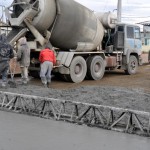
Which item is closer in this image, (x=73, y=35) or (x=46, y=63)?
(x=46, y=63)

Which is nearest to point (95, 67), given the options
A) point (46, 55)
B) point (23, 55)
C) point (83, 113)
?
point (46, 55)

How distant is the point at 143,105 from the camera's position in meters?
8.84

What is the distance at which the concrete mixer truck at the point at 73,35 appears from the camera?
1424 cm

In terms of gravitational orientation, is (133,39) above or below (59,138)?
above

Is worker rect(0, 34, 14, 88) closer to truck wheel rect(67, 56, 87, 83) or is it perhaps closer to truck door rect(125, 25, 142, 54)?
truck wheel rect(67, 56, 87, 83)

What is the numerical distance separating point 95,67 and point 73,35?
2101 millimetres

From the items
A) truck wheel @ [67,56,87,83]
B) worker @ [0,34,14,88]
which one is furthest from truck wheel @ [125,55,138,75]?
worker @ [0,34,14,88]

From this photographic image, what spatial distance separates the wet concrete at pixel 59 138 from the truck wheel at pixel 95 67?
9.02 meters

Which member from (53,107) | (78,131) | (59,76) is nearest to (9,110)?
(53,107)

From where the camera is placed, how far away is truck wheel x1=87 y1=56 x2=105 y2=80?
16.6 meters

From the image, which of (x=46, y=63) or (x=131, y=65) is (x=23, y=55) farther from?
(x=131, y=65)

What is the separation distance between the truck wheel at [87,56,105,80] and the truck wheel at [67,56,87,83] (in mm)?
445

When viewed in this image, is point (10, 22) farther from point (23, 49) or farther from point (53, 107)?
point (53, 107)

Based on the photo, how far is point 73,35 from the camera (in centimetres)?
1553
